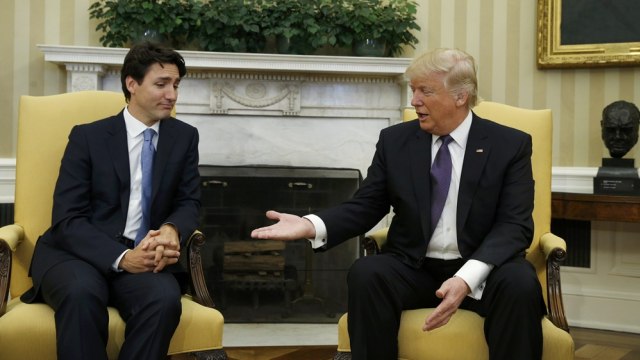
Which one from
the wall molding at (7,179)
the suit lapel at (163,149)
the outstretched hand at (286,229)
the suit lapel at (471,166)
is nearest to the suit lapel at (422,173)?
the suit lapel at (471,166)

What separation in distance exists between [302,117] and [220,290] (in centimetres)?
111

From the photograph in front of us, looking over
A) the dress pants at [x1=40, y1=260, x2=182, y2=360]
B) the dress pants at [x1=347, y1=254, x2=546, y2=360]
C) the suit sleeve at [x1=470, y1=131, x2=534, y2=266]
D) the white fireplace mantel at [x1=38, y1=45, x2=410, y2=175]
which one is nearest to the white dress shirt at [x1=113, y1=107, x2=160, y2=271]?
the dress pants at [x1=40, y1=260, x2=182, y2=360]

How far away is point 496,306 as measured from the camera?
6.75 feet

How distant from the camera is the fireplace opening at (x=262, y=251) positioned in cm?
408

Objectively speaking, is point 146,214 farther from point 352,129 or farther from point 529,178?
point 352,129

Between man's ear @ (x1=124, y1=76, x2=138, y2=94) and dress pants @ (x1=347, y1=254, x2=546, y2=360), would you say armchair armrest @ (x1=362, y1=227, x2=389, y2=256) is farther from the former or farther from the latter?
man's ear @ (x1=124, y1=76, x2=138, y2=94)

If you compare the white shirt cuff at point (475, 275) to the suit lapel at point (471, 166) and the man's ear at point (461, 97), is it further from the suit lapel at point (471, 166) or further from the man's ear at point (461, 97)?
the man's ear at point (461, 97)

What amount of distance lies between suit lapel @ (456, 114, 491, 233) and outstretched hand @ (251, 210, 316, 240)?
0.48 metres

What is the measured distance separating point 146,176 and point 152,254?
35cm

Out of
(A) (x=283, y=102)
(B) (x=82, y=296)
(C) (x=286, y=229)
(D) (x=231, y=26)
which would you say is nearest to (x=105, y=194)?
(B) (x=82, y=296)

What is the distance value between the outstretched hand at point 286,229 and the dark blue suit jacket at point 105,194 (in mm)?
367

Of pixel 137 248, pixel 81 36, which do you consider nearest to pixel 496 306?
pixel 137 248

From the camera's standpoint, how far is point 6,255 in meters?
2.31

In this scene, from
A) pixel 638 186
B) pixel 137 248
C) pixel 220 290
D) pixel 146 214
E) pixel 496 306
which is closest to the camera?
pixel 496 306
